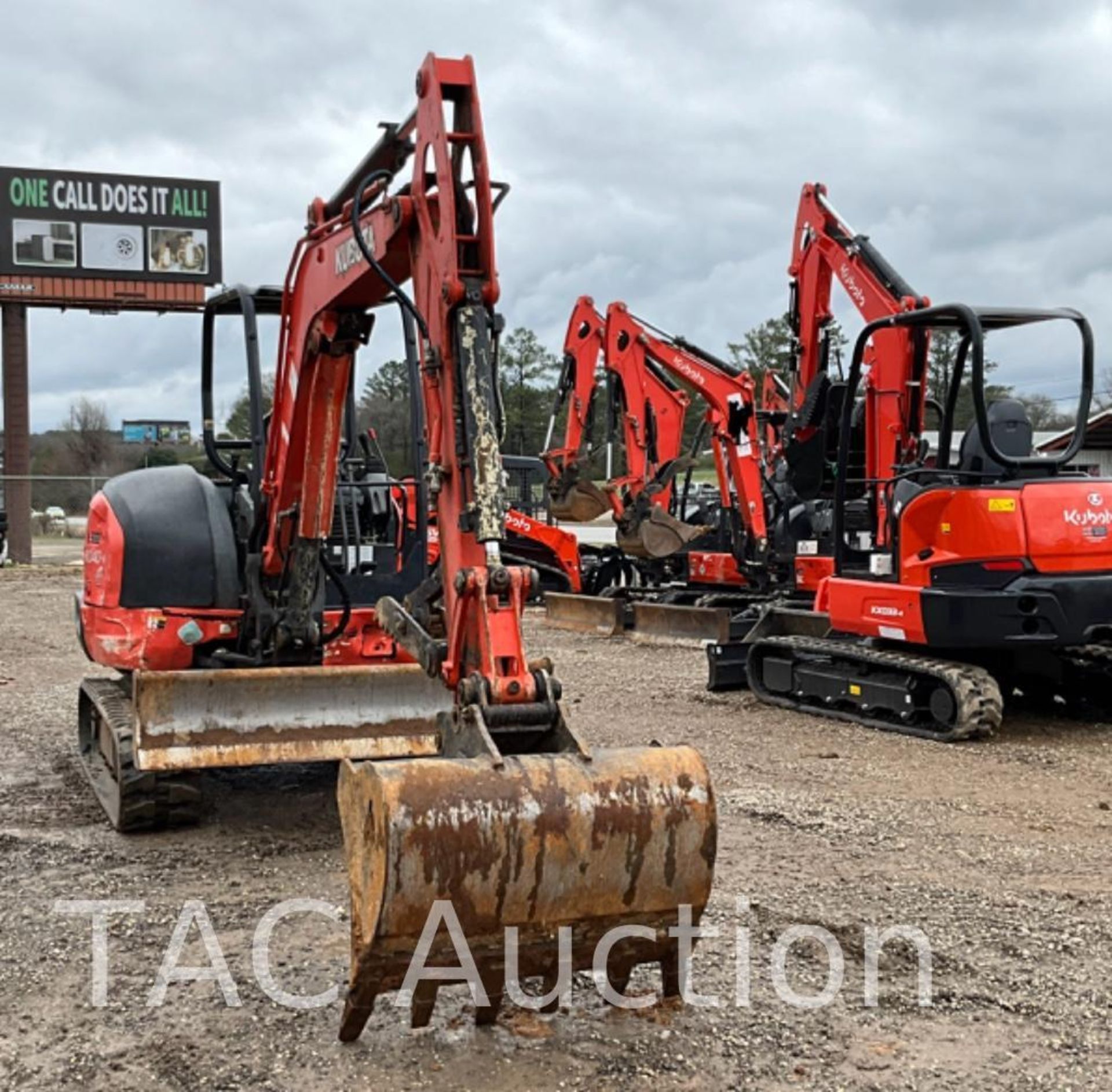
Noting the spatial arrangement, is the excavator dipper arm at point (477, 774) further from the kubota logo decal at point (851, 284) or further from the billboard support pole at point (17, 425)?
the billboard support pole at point (17, 425)

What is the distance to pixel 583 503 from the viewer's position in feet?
51.7

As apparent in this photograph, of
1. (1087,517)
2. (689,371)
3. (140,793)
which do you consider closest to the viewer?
(140,793)

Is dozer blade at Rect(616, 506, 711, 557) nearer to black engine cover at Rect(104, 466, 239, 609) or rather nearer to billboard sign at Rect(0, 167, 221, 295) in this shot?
black engine cover at Rect(104, 466, 239, 609)

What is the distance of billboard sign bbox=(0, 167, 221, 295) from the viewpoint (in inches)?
1044

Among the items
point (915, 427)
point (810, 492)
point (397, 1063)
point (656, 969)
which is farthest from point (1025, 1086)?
point (810, 492)

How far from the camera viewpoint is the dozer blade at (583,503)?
15.6 meters

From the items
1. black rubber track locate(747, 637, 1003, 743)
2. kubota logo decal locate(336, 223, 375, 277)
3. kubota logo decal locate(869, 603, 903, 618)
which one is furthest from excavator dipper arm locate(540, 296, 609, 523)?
kubota logo decal locate(336, 223, 375, 277)

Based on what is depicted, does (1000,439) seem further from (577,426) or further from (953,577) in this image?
(577,426)

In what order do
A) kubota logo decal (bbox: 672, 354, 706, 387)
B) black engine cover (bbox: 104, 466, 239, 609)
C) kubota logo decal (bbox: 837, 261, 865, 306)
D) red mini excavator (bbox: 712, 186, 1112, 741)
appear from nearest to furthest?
black engine cover (bbox: 104, 466, 239, 609) → red mini excavator (bbox: 712, 186, 1112, 741) → kubota logo decal (bbox: 837, 261, 865, 306) → kubota logo decal (bbox: 672, 354, 706, 387)

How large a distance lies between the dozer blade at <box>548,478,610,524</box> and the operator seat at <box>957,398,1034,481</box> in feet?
23.6

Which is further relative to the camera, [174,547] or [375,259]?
[174,547]

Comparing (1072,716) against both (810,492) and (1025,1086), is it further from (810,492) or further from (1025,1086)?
(1025,1086)

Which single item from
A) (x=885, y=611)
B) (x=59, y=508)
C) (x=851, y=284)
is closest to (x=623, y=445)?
(x=851, y=284)

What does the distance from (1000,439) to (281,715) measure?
15.4ft
